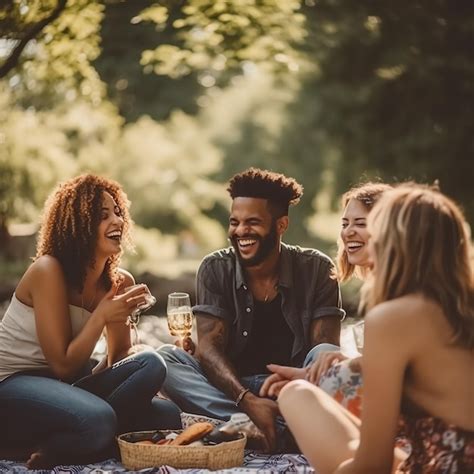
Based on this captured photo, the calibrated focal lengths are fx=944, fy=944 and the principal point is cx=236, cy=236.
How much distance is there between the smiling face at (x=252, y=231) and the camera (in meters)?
5.25

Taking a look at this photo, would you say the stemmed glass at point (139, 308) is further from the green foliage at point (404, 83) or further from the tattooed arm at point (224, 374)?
the green foliage at point (404, 83)

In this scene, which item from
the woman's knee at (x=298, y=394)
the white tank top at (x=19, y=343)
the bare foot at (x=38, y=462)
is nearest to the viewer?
the woman's knee at (x=298, y=394)

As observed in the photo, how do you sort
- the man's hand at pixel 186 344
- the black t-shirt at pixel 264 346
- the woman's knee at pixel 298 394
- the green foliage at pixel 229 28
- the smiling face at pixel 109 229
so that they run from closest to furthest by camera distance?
the woman's knee at pixel 298 394 < the smiling face at pixel 109 229 < the black t-shirt at pixel 264 346 < the man's hand at pixel 186 344 < the green foliage at pixel 229 28

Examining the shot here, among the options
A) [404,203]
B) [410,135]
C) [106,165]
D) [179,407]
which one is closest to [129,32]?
[106,165]

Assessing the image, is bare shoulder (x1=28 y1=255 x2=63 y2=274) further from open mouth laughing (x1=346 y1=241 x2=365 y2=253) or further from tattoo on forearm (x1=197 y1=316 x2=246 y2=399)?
open mouth laughing (x1=346 y1=241 x2=365 y2=253)

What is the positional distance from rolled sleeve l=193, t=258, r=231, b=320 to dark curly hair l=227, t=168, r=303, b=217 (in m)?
0.42

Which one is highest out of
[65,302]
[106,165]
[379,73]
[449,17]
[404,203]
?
[404,203]

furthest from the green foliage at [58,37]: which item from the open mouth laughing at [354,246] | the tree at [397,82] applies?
the tree at [397,82]

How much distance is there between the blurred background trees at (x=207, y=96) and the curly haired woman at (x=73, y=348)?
2.42 metres

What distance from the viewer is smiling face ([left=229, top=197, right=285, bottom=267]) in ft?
17.2

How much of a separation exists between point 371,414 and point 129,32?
1716 centimetres

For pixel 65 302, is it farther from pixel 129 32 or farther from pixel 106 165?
→ pixel 106 165

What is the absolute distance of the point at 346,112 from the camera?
24141mm

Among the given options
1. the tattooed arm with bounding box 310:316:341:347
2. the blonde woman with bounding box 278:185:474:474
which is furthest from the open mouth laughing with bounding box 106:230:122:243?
the blonde woman with bounding box 278:185:474:474
